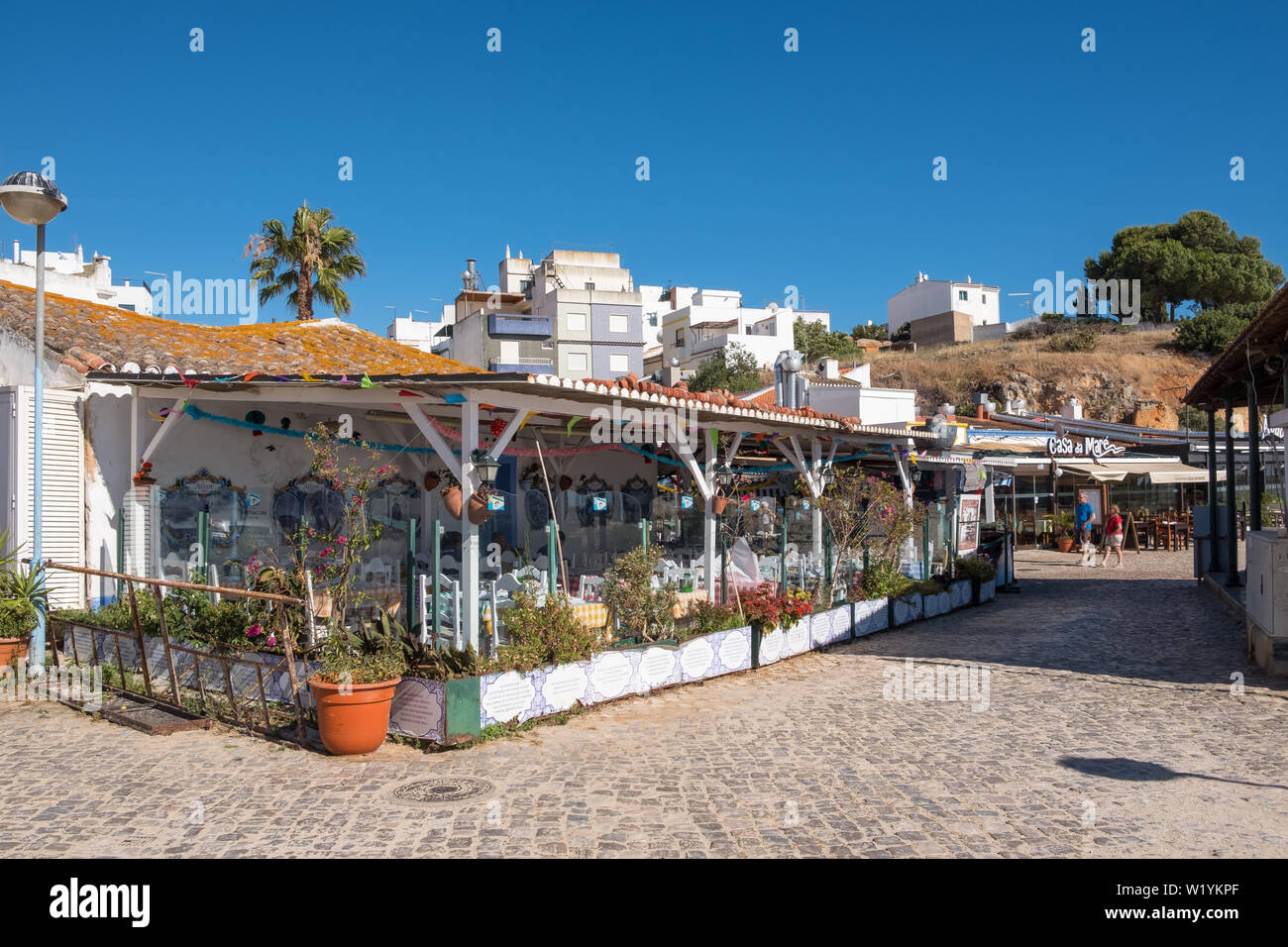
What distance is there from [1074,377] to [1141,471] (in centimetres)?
2829

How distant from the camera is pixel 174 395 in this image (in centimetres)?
992

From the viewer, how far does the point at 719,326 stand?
59.5m

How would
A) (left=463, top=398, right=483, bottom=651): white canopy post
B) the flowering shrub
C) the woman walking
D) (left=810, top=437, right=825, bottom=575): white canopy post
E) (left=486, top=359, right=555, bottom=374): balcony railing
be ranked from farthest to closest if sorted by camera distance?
(left=486, top=359, right=555, bottom=374): balcony railing < the woman walking < (left=810, top=437, right=825, bottom=575): white canopy post < the flowering shrub < (left=463, top=398, right=483, bottom=651): white canopy post

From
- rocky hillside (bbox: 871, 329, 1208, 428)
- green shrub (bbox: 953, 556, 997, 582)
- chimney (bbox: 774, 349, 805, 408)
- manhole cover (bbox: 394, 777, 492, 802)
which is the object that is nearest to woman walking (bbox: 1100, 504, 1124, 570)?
green shrub (bbox: 953, 556, 997, 582)

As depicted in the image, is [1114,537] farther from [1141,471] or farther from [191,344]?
[191,344]

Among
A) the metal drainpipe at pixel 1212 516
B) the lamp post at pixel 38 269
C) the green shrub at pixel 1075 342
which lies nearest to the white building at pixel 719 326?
the green shrub at pixel 1075 342

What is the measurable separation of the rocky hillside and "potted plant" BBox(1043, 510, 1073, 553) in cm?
2276

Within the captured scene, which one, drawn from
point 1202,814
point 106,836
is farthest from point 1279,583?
point 106,836

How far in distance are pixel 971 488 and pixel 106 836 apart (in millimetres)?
14403

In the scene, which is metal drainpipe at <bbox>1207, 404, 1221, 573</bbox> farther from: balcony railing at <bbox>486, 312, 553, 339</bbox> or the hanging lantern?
balcony railing at <bbox>486, 312, 553, 339</bbox>

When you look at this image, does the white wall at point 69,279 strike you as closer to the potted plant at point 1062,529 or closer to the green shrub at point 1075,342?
the potted plant at point 1062,529

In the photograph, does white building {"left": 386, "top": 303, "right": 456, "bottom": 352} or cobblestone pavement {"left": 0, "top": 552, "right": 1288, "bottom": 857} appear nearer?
cobblestone pavement {"left": 0, "top": 552, "right": 1288, "bottom": 857}

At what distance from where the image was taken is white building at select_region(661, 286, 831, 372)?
57.3 m
